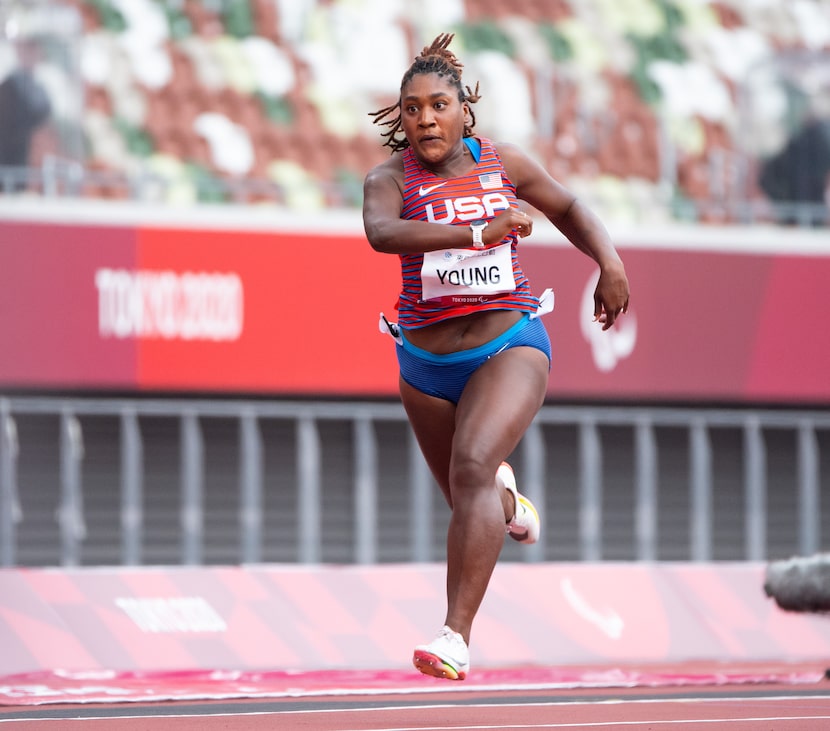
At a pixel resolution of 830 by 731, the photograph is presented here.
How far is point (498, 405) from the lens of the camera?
4.72 meters

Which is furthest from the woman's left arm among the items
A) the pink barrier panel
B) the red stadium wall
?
the red stadium wall

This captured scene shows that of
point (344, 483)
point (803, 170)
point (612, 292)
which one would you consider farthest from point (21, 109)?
point (612, 292)

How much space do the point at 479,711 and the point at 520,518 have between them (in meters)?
0.67

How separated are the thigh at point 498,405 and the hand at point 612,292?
254mm

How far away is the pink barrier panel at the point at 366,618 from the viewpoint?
7.18 metres

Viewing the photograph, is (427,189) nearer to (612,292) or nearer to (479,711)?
(612,292)

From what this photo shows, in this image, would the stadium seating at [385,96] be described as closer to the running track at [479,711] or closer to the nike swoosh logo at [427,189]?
the running track at [479,711]

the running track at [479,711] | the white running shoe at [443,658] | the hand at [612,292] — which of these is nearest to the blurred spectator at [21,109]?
the running track at [479,711]

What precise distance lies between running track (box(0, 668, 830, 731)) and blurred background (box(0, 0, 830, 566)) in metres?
3.47

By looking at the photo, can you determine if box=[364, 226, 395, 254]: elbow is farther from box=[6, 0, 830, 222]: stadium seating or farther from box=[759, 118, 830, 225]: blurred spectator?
box=[759, 118, 830, 225]: blurred spectator

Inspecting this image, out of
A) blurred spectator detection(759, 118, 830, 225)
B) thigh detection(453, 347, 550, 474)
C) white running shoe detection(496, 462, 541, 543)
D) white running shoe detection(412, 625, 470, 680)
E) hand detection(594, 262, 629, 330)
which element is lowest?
white running shoe detection(412, 625, 470, 680)

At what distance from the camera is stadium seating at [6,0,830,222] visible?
12016 mm

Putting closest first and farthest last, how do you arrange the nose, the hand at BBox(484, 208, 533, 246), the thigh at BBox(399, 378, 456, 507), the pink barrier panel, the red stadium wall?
the hand at BBox(484, 208, 533, 246) < the nose < the thigh at BBox(399, 378, 456, 507) < the pink barrier panel < the red stadium wall

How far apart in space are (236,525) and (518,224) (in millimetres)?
6651
